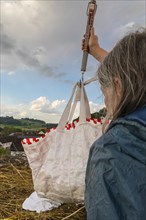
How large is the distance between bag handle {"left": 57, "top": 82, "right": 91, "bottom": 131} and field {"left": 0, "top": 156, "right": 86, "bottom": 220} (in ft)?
1.34

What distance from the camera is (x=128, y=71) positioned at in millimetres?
760

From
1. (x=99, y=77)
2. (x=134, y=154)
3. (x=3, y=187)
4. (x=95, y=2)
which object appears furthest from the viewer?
(x=3, y=187)

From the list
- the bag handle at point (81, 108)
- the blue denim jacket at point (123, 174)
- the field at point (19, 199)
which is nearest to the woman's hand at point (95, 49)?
the bag handle at point (81, 108)

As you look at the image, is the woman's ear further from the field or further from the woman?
the field

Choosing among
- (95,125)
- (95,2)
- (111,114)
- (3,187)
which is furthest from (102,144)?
(3,187)

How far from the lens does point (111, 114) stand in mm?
856

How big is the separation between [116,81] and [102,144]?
171 mm

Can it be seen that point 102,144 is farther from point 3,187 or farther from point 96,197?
point 3,187

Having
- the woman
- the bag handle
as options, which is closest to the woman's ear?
the woman

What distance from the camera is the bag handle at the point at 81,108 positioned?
1469 millimetres

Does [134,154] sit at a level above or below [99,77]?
below

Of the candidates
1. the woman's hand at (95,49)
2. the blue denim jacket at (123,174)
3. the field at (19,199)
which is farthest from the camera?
the woman's hand at (95,49)

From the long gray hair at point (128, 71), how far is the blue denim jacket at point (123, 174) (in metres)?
0.05

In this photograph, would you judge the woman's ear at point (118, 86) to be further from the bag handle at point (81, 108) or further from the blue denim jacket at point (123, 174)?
the bag handle at point (81, 108)
